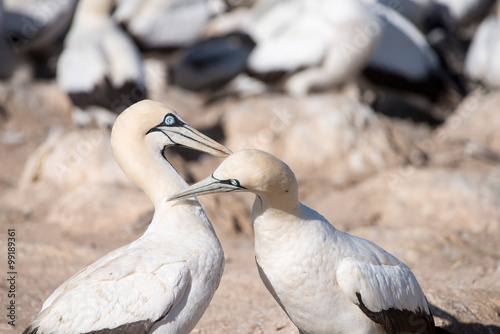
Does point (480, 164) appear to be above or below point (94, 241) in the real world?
below

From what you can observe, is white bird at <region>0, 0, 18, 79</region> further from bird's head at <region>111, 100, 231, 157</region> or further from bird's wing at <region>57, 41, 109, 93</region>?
bird's head at <region>111, 100, 231, 157</region>

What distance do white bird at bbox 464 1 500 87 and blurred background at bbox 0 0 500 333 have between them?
41 millimetres

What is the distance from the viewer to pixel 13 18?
11156 millimetres

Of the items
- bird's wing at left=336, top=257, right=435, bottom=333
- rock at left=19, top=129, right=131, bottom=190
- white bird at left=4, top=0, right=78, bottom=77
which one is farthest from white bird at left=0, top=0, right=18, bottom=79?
bird's wing at left=336, top=257, right=435, bottom=333

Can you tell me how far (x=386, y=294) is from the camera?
3.76 m

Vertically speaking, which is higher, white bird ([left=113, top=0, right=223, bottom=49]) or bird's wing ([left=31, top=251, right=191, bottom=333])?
bird's wing ([left=31, top=251, right=191, bottom=333])

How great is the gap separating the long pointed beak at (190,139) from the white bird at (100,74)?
542cm

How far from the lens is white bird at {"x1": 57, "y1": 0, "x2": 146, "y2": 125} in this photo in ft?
30.8

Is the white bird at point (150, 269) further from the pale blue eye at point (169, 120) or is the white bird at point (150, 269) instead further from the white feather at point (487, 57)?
the white feather at point (487, 57)

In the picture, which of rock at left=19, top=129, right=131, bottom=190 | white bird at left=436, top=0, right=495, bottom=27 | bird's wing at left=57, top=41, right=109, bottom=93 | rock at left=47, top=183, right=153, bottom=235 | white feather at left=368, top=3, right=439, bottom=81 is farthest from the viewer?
white bird at left=436, top=0, right=495, bottom=27

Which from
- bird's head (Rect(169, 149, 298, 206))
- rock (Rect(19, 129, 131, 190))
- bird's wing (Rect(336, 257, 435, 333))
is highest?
bird's head (Rect(169, 149, 298, 206))

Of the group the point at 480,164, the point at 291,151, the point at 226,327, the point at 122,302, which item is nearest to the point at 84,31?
the point at 291,151

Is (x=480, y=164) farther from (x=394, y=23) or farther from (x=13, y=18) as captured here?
(x=13, y=18)

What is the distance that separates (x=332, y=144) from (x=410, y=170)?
3.93 feet
